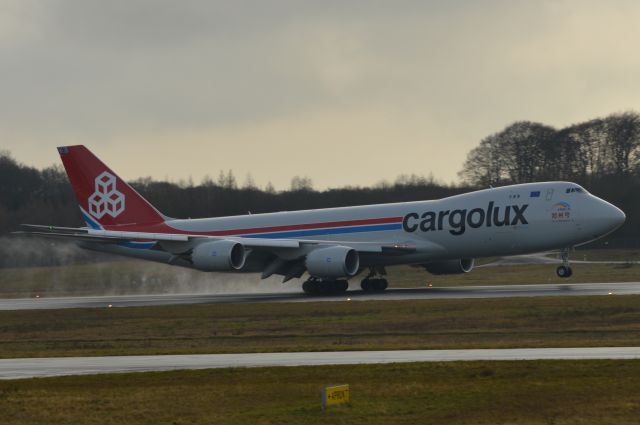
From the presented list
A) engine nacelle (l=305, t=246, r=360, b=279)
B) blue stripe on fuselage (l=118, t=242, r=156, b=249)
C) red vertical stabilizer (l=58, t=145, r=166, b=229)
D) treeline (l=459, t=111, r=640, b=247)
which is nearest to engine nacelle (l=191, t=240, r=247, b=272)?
engine nacelle (l=305, t=246, r=360, b=279)

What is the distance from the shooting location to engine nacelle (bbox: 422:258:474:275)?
5913cm

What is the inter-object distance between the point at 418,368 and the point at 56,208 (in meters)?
83.0

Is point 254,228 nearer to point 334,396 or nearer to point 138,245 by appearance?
point 138,245

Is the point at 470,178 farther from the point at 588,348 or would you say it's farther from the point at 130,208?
the point at 588,348

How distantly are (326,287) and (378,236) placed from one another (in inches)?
157

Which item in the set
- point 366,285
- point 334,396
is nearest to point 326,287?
point 366,285

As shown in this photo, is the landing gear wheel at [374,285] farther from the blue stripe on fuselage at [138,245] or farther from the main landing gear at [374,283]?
the blue stripe on fuselage at [138,245]

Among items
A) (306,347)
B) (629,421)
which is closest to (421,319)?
(306,347)

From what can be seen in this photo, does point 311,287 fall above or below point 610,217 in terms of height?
below

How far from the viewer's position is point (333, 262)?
5469 centimetres

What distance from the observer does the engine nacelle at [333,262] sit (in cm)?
5462

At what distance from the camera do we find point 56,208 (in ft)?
335

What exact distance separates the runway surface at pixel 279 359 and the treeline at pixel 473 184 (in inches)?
2310

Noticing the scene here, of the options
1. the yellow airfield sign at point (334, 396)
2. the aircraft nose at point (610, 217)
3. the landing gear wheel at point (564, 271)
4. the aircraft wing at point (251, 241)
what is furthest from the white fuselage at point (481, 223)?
the yellow airfield sign at point (334, 396)
